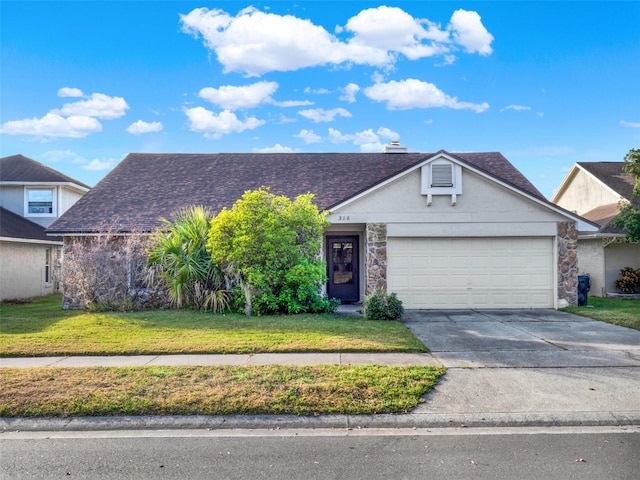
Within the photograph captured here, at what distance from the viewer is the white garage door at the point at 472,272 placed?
47.9 ft

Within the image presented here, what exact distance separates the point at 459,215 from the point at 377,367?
28.5 ft

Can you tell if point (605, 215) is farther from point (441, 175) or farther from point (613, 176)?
point (441, 175)

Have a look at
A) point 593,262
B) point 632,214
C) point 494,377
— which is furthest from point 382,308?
point 593,262

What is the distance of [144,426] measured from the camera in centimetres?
532

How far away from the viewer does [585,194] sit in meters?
23.4

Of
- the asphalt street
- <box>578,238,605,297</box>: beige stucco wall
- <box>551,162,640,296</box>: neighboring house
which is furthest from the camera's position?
<box>578,238,605,297</box>: beige stucco wall

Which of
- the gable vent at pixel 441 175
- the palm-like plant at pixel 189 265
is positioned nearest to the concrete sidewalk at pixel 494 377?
the gable vent at pixel 441 175

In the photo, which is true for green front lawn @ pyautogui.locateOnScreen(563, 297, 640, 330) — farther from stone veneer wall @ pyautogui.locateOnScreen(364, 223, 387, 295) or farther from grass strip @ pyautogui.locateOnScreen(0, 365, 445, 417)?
grass strip @ pyautogui.locateOnScreen(0, 365, 445, 417)

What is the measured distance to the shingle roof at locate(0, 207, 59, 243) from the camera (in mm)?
18672

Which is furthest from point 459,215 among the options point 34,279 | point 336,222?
point 34,279

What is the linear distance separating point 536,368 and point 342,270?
984 cm

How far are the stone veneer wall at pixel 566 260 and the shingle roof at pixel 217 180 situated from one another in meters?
1.44

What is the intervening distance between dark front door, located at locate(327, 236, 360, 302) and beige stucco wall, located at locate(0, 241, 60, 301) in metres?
12.6

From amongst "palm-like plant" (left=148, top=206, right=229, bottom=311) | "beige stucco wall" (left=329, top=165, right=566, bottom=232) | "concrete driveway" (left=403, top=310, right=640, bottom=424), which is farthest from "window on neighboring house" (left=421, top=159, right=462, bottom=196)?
"palm-like plant" (left=148, top=206, right=229, bottom=311)
